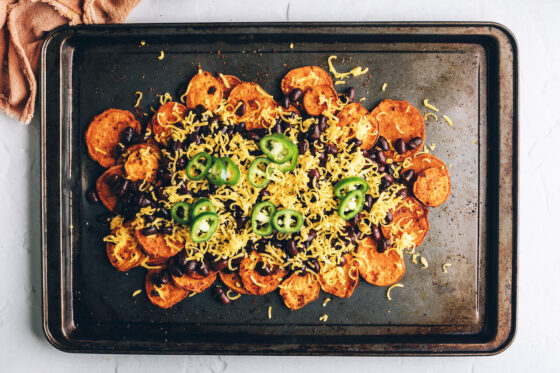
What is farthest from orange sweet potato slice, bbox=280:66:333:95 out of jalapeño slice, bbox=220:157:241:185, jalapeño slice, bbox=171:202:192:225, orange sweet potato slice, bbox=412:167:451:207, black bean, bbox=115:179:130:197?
black bean, bbox=115:179:130:197

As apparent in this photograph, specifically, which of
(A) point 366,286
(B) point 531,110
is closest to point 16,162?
(A) point 366,286

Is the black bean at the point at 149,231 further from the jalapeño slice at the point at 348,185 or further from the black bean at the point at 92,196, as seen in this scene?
the jalapeño slice at the point at 348,185

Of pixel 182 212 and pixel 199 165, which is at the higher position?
pixel 199 165

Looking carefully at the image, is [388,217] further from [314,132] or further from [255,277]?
[255,277]

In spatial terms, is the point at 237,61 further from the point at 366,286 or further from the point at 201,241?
the point at 366,286

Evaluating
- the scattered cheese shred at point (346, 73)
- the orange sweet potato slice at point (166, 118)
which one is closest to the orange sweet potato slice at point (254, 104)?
the orange sweet potato slice at point (166, 118)

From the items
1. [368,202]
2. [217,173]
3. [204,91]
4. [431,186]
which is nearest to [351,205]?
[368,202]
